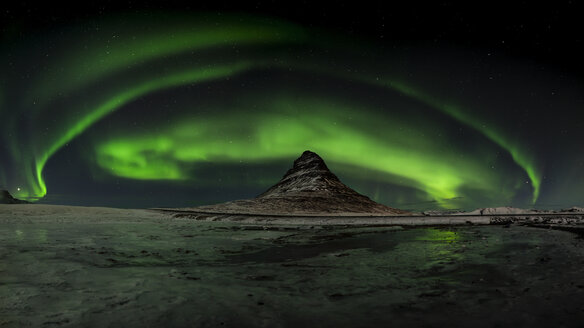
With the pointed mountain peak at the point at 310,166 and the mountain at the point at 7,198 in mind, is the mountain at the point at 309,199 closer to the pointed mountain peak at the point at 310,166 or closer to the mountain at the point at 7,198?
the pointed mountain peak at the point at 310,166

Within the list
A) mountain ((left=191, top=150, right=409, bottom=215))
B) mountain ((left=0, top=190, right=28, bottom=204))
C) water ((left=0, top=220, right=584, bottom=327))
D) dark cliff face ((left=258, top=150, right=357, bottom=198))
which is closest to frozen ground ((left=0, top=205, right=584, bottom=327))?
water ((left=0, top=220, right=584, bottom=327))

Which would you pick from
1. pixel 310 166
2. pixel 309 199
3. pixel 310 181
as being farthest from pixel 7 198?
pixel 310 166

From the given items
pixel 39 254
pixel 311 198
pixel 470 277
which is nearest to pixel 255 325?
pixel 470 277

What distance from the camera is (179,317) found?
602cm

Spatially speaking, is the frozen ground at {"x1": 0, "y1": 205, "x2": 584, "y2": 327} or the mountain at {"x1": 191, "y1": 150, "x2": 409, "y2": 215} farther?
the mountain at {"x1": 191, "y1": 150, "x2": 409, "y2": 215}

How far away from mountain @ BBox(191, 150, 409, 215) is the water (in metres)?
79.8

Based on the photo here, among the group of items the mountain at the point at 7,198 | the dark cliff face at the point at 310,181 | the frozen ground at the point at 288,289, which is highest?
the dark cliff face at the point at 310,181

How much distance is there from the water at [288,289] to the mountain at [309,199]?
79841 mm

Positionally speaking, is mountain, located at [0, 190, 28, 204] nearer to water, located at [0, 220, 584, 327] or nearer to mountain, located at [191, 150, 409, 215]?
mountain, located at [191, 150, 409, 215]

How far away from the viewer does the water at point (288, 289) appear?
5949 mm

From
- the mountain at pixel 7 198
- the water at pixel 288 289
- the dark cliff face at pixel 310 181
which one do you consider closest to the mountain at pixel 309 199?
the dark cliff face at pixel 310 181

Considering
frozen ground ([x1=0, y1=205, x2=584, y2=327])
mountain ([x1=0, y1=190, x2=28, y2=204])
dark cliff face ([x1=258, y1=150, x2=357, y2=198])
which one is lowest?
frozen ground ([x1=0, y1=205, x2=584, y2=327])

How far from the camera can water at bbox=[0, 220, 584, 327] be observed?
234 inches

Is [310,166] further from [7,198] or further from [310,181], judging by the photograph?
[7,198]
